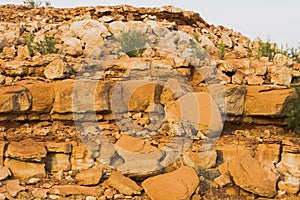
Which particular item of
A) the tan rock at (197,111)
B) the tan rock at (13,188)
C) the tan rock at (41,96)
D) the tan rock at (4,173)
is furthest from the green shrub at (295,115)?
the tan rock at (4,173)

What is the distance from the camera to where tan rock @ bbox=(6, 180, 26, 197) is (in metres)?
6.67

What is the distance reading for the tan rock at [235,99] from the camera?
7809 mm

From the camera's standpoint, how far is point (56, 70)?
7746 millimetres

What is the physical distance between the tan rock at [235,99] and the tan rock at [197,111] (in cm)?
28

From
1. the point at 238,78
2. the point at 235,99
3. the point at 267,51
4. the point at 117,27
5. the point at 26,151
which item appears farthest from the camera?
the point at 267,51

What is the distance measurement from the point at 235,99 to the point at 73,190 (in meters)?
3.03

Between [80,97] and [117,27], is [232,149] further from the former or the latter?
[117,27]

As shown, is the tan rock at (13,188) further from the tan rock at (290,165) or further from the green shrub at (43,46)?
the tan rock at (290,165)

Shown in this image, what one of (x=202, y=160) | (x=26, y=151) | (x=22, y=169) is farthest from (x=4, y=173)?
(x=202, y=160)

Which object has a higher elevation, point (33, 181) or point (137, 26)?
point (137, 26)

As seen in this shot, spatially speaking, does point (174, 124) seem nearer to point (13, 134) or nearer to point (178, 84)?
point (178, 84)

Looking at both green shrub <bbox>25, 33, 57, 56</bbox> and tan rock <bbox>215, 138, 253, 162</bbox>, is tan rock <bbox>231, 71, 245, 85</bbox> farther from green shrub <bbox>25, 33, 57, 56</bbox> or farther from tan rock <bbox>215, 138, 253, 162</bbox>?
green shrub <bbox>25, 33, 57, 56</bbox>

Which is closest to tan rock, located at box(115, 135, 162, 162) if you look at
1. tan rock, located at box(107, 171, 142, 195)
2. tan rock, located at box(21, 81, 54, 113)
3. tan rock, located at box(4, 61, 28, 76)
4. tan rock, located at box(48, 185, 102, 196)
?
tan rock, located at box(107, 171, 142, 195)

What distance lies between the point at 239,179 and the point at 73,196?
243cm
